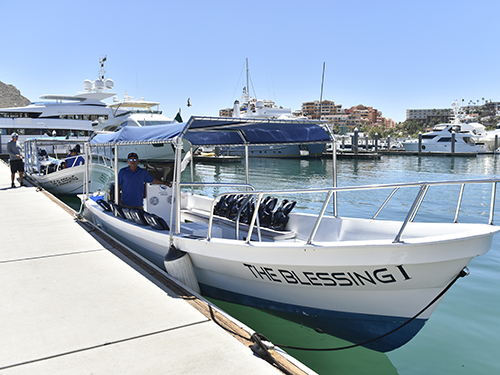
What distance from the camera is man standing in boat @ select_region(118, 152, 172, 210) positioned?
7375mm

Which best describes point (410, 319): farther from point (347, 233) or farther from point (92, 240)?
point (92, 240)

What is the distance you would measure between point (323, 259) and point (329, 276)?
0.27m

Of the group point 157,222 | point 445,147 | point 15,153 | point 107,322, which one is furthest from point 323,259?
point 445,147

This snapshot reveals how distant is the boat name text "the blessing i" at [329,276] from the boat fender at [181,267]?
38.3 inches

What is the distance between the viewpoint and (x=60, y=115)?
45.2m

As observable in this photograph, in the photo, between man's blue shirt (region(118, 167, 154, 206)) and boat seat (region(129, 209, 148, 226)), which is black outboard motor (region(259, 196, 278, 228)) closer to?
boat seat (region(129, 209, 148, 226))

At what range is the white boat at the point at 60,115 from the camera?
43625 millimetres

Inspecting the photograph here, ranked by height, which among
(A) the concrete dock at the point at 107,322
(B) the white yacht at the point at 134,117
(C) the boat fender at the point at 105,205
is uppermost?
(B) the white yacht at the point at 134,117

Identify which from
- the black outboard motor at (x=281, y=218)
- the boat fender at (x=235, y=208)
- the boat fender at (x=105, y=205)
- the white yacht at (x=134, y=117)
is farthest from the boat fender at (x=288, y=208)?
the white yacht at (x=134, y=117)

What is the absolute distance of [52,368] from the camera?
10.5 ft

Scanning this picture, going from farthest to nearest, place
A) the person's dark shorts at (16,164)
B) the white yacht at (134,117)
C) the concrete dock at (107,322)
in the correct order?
the white yacht at (134,117)
the person's dark shorts at (16,164)
the concrete dock at (107,322)

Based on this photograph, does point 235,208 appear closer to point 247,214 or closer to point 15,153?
point 247,214

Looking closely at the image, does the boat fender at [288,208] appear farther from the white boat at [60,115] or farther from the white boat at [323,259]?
the white boat at [60,115]

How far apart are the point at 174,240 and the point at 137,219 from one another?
1.36 meters
